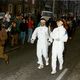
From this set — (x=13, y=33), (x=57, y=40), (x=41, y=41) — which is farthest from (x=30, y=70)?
(x=13, y=33)

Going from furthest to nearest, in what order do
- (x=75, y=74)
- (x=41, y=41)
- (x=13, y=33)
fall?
(x=13, y=33), (x=41, y=41), (x=75, y=74)

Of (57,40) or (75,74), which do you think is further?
(75,74)

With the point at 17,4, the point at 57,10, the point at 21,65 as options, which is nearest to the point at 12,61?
the point at 21,65

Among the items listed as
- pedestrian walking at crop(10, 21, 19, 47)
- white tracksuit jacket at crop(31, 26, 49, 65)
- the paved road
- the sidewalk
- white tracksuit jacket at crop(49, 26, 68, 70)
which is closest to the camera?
the paved road

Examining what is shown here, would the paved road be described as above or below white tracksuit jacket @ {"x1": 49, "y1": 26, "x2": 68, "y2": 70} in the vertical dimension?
below

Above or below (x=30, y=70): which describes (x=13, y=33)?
above

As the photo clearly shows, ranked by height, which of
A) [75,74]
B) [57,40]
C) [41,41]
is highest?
[57,40]

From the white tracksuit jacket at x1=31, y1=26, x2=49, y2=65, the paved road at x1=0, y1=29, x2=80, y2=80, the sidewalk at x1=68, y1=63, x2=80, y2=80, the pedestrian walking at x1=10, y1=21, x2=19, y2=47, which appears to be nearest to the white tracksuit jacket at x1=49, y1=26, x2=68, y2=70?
the paved road at x1=0, y1=29, x2=80, y2=80

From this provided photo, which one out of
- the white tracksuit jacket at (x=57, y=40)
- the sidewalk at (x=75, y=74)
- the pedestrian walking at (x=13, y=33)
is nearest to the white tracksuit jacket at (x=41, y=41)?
the white tracksuit jacket at (x=57, y=40)

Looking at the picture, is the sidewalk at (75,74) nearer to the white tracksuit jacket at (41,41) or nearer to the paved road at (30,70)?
the paved road at (30,70)

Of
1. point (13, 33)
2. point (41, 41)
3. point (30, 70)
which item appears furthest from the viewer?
point (13, 33)

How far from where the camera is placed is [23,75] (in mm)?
12000

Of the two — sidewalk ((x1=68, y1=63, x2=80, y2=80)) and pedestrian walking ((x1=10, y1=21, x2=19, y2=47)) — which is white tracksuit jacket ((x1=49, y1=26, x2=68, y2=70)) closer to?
sidewalk ((x1=68, y1=63, x2=80, y2=80))

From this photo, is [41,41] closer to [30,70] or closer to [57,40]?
[57,40]
